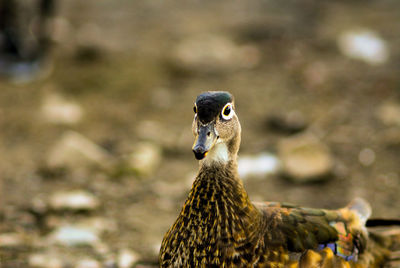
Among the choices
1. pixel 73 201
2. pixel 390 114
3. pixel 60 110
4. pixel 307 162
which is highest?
pixel 60 110

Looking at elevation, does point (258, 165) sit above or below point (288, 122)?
below

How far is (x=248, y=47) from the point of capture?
27.7 ft

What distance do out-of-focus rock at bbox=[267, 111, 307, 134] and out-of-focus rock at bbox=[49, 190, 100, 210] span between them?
97.2 inches

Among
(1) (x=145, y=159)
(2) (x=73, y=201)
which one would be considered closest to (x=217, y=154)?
(2) (x=73, y=201)

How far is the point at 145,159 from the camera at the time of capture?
18.9 ft

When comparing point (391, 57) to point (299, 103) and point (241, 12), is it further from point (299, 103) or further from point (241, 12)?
point (241, 12)

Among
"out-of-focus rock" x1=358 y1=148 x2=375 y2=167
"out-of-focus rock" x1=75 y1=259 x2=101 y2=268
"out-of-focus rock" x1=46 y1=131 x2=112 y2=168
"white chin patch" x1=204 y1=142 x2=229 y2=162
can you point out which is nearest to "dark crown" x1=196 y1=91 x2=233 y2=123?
"white chin patch" x1=204 y1=142 x2=229 y2=162

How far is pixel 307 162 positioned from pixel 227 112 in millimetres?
2481

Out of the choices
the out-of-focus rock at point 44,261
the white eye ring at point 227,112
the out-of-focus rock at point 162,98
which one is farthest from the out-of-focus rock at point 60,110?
the white eye ring at point 227,112

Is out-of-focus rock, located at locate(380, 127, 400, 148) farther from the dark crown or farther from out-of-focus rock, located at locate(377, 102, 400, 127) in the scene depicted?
the dark crown

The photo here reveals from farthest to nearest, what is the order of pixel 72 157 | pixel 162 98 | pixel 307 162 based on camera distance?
pixel 162 98, pixel 72 157, pixel 307 162

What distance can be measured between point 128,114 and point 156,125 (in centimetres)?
48

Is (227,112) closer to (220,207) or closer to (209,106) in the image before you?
(209,106)

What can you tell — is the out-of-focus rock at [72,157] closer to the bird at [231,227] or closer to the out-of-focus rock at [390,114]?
the bird at [231,227]
